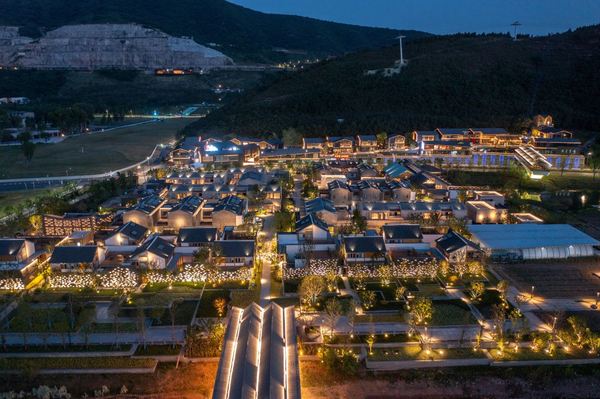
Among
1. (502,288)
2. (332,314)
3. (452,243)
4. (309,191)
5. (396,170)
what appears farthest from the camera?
(396,170)

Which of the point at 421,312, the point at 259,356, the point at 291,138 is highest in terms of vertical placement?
the point at 291,138

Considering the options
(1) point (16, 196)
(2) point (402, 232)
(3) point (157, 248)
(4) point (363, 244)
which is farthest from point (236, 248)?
(1) point (16, 196)

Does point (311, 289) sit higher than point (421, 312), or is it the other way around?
point (311, 289)

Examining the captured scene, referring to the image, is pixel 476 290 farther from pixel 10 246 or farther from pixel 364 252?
pixel 10 246

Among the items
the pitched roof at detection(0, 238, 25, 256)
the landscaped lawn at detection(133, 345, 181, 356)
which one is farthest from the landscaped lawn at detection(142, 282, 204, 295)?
the pitched roof at detection(0, 238, 25, 256)

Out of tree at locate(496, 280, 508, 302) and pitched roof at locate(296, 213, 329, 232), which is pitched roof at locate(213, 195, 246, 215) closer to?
pitched roof at locate(296, 213, 329, 232)

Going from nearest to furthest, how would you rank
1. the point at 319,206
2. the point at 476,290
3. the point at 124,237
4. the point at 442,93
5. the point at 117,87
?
the point at 476,290
the point at 124,237
the point at 319,206
the point at 442,93
the point at 117,87

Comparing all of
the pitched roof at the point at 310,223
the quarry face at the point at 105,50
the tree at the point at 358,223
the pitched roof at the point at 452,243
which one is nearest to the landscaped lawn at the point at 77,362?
the pitched roof at the point at 310,223

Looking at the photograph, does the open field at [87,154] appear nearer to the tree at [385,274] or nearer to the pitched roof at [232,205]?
the pitched roof at [232,205]
